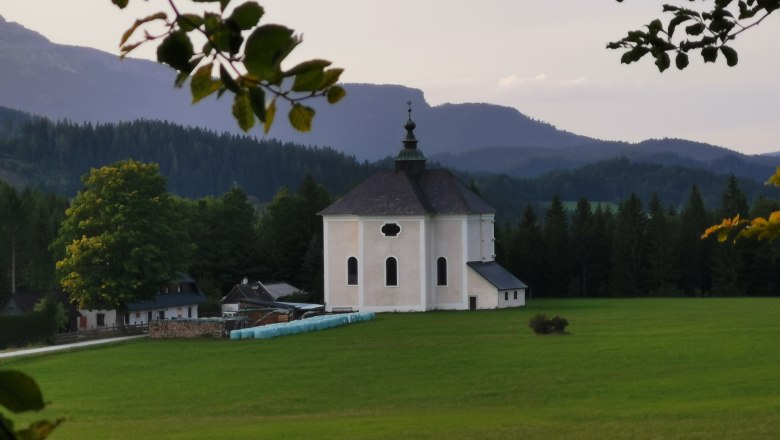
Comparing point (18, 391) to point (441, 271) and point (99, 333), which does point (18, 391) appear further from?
point (441, 271)

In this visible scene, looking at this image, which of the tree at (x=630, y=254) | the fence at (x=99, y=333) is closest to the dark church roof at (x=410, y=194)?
the fence at (x=99, y=333)

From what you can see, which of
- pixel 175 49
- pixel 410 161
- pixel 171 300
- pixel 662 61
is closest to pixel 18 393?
pixel 175 49

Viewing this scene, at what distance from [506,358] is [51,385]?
1221 centimetres

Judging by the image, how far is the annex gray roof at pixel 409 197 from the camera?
59.0 metres

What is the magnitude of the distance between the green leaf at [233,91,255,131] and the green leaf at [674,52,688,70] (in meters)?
3.13

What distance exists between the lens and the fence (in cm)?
4622

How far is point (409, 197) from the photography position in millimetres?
59469

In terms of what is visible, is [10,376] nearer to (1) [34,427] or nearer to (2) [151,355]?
(1) [34,427]

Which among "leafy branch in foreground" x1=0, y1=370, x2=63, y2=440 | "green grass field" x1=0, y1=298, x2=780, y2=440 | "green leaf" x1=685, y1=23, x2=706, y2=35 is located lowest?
"green grass field" x1=0, y1=298, x2=780, y2=440

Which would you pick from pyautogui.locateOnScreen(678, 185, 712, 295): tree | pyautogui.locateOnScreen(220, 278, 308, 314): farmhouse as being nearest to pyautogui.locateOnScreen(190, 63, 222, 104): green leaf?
pyautogui.locateOnScreen(220, 278, 308, 314): farmhouse

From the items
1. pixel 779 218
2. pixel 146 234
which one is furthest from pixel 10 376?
pixel 146 234

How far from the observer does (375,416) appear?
23.6 m

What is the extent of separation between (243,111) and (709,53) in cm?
310

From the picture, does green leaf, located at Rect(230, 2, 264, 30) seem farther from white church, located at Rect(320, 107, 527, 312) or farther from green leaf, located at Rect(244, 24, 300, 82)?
white church, located at Rect(320, 107, 527, 312)
